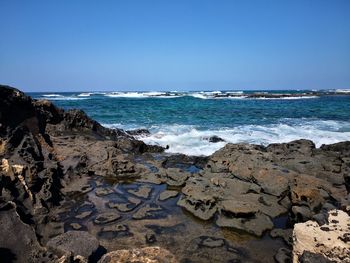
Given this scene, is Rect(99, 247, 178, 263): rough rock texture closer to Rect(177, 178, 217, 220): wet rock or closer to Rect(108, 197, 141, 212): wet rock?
Rect(177, 178, 217, 220): wet rock

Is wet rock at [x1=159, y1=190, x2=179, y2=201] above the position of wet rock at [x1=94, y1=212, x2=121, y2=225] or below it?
above

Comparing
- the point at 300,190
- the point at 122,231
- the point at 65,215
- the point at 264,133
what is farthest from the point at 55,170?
the point at 264,133

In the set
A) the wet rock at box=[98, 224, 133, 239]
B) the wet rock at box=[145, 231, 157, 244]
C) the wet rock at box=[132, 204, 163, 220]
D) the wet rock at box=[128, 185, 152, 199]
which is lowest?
the wet rock at box=[145, 231, 157, 244]

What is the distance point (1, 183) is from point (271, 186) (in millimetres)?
5371

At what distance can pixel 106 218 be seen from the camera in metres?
5.65

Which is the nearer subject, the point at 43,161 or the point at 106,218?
the point at 106,218

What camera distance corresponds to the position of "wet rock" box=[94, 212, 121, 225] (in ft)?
18.1

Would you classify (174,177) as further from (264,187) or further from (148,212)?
(264,187)

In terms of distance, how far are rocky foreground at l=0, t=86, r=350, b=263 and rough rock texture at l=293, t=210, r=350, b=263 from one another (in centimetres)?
1

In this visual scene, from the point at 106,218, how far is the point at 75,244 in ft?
5.44

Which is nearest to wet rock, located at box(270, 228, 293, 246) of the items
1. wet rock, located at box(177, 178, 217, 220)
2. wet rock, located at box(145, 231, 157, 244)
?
wet rock, located at box(177, 178, 217, 220)

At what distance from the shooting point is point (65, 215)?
5.76 metres

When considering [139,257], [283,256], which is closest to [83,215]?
[139,257]

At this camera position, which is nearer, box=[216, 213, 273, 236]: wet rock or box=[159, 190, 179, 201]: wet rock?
box=[216, 213, 273, 236]: wet rock
